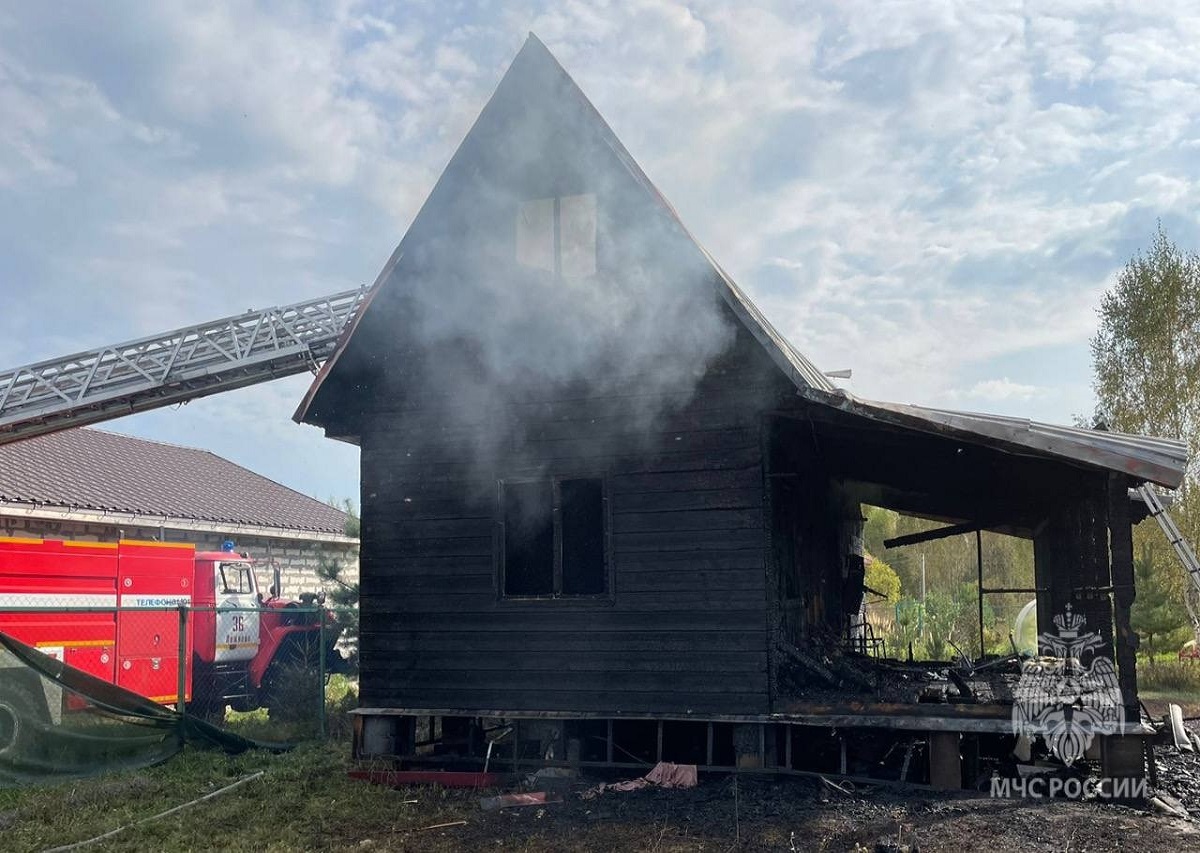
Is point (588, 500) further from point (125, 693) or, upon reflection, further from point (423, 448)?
point (125, 693)

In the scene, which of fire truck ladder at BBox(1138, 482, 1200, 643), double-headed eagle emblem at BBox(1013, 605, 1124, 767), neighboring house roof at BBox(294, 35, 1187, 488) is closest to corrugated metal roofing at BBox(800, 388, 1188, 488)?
neighboring house roof at BBox(294, 35, 1187, 488)

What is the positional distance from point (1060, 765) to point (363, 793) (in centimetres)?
620

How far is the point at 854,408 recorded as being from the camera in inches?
312

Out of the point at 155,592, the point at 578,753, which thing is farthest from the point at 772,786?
the point at 155,592

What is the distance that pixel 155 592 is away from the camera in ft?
47.0

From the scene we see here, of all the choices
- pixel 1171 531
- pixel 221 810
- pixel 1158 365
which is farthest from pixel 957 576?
pixel 221 810

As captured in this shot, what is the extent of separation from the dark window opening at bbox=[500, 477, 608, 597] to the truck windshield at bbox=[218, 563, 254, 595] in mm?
8617

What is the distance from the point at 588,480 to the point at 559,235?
2417 mm

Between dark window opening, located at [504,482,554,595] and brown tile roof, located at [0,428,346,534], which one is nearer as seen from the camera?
dark window opening, located at [504,482,554,595]

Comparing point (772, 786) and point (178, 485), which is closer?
point (772, 786)

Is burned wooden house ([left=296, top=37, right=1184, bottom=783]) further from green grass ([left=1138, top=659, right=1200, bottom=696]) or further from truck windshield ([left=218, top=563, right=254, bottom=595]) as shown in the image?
green grass ([left=1138, top=659, right=1200, bottom=696])

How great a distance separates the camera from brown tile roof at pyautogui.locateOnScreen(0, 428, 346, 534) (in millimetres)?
17484

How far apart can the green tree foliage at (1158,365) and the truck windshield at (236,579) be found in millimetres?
19036

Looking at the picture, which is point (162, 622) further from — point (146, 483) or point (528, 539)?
point (146, 483)
